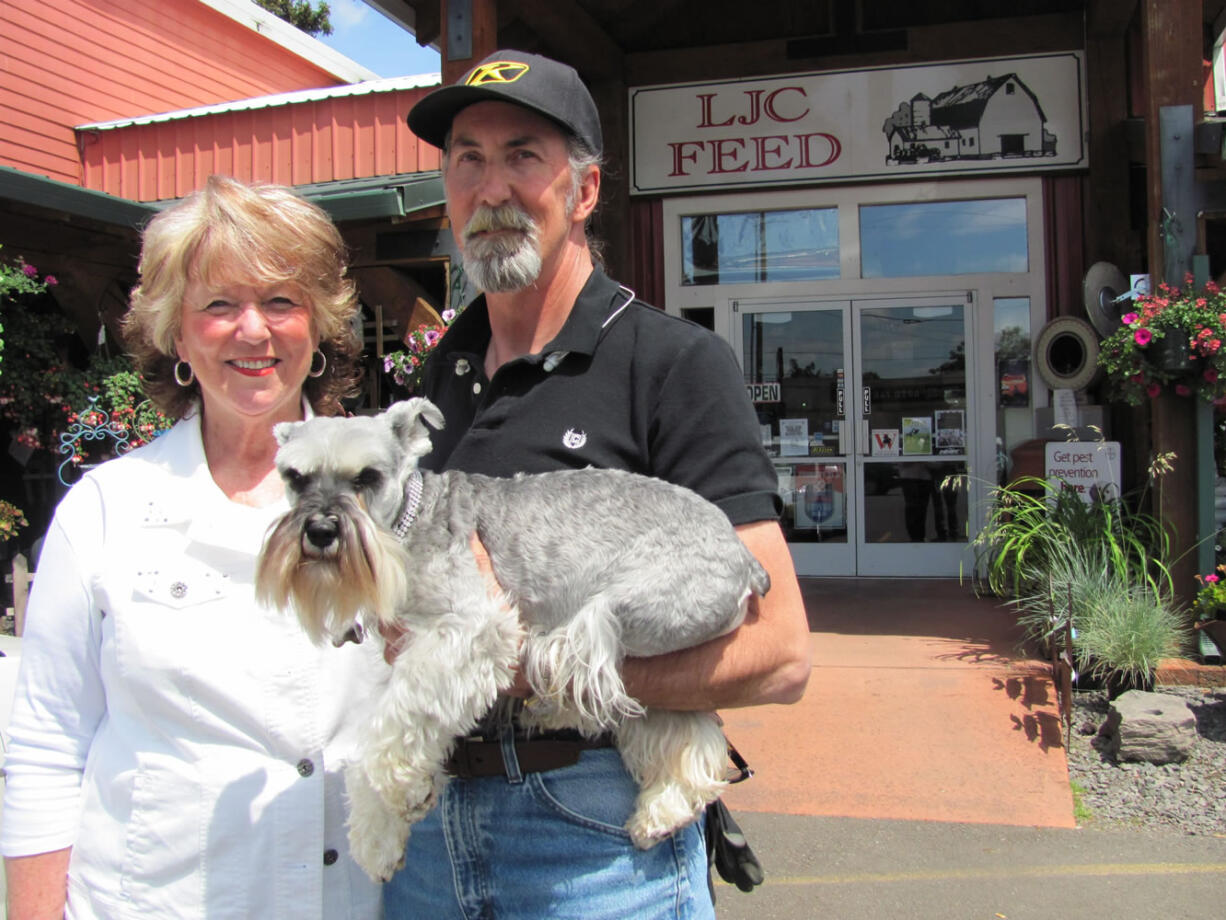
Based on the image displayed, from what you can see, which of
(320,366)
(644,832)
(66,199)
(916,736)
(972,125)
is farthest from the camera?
(972,125)

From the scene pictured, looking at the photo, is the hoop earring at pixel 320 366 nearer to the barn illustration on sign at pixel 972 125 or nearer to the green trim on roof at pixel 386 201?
the green trim on roof at pixel 386 201

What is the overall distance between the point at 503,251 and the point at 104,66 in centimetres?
1459

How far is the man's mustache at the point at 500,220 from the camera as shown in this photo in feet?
6.98

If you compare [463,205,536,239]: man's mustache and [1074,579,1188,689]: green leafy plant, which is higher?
[463,205,536,239]: man's mustache

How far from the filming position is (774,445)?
1019 centimetres

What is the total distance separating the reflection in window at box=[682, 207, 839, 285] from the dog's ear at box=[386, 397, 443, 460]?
8430 mm

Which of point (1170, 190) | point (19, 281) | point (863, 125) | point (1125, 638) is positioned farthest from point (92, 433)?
point (1170, 190)

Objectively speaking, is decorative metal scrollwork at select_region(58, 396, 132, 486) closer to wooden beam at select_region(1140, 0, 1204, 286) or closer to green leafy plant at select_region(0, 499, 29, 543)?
green leafy plant at select_region(0, 499, 29, 543)

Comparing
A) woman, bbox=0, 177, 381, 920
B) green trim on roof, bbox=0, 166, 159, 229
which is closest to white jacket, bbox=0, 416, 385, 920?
woman, bbox=0, 177, 381, 920

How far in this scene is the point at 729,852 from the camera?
Result: 2.22m

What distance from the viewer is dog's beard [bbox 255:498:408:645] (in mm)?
1826

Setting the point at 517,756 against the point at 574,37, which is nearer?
the point at 517,756

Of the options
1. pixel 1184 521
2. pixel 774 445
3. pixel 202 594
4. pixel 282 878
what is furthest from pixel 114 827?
pixel 774 445

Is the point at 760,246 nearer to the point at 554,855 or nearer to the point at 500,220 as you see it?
the point at 500,220
